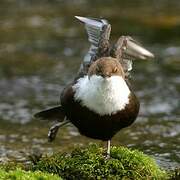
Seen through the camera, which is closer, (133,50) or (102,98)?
(102,98)

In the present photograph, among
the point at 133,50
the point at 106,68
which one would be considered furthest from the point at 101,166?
the point at 133,50

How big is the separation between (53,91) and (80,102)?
16.3 ft

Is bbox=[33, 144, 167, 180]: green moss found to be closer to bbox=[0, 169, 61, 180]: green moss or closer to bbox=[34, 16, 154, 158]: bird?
bbox=[34, 16, 154, 158]: bird

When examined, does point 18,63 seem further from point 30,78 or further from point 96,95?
point 96,95

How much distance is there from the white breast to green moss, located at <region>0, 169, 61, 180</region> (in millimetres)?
638

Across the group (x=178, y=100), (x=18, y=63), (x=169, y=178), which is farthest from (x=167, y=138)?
(x=18, y=63)

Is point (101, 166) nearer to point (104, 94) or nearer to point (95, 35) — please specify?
point (104, 94)

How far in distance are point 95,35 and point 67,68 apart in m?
5.01

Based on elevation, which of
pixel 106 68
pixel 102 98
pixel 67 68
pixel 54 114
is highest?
pixel 106 68

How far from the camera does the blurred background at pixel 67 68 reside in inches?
315

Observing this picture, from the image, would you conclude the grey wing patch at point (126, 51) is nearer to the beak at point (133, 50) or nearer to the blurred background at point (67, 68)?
the beak at point (133, 50)

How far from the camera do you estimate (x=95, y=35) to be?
6.41m

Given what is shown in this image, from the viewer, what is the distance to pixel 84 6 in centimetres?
1598

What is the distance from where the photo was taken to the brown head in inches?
203
